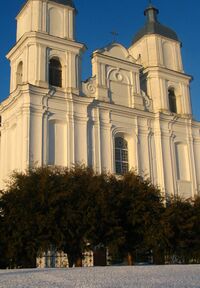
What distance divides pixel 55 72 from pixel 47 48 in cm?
177

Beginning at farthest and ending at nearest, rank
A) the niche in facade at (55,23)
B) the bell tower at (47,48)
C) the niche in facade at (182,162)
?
the niche in facade at (182,162), the niche in facade at (55,23), the bell tower at (47,48)

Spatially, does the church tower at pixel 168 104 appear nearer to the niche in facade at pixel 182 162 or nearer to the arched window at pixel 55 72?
the niche in facade at pixel 182 162

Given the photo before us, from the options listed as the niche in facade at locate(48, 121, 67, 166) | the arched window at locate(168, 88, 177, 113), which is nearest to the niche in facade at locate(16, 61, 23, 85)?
the niche in facade at locate(48, 121, 67, 166)

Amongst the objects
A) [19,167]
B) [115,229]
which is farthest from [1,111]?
[115,229]

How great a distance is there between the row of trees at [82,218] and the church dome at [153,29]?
691 inches

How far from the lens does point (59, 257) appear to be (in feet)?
87.9

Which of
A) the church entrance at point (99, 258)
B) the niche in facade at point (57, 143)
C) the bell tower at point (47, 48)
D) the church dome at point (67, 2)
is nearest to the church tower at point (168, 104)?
the bell tower at point (47, 48)

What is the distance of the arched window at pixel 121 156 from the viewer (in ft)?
110

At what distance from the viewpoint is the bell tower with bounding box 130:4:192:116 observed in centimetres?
3772

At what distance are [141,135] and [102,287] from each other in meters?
24.9

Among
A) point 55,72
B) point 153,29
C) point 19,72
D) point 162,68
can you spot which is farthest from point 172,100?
point 19,72

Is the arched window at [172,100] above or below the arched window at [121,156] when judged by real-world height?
above

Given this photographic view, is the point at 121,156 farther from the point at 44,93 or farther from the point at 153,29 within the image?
the point at 153,29

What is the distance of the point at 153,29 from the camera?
130 ft
